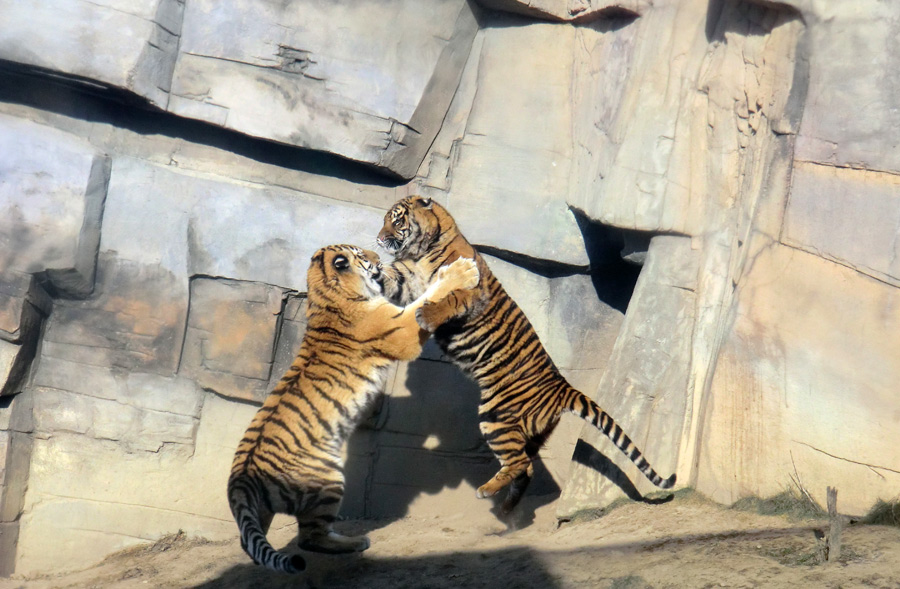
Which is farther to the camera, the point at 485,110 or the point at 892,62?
the point at 485,110

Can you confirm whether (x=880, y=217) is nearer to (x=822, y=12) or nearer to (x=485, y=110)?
(x=822, y=12)

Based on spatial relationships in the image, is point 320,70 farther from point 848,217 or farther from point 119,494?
point 848,217

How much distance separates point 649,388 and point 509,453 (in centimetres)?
83

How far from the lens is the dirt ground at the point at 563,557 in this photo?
10.4ft

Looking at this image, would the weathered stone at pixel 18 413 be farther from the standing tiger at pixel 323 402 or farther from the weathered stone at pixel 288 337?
the standing tiger at pixel 323 402

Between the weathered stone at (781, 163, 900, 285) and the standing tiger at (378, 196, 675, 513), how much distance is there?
4.31ft

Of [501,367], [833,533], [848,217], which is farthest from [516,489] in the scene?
[848,217]

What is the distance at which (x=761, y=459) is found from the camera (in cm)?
392

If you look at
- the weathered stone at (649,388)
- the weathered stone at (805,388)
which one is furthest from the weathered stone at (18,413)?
the weathered stone at (805,388)

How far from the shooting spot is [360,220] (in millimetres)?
5352

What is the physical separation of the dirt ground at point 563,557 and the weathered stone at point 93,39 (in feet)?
9.20

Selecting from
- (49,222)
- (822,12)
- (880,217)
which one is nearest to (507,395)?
(880,217)

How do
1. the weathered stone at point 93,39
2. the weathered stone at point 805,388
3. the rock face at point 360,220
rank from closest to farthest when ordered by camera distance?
1. the weathered stone at point 805,388
2. the rock face at point 360,220
3. the weathered stone at point 93,39

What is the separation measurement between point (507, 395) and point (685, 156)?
1598 millimetres
